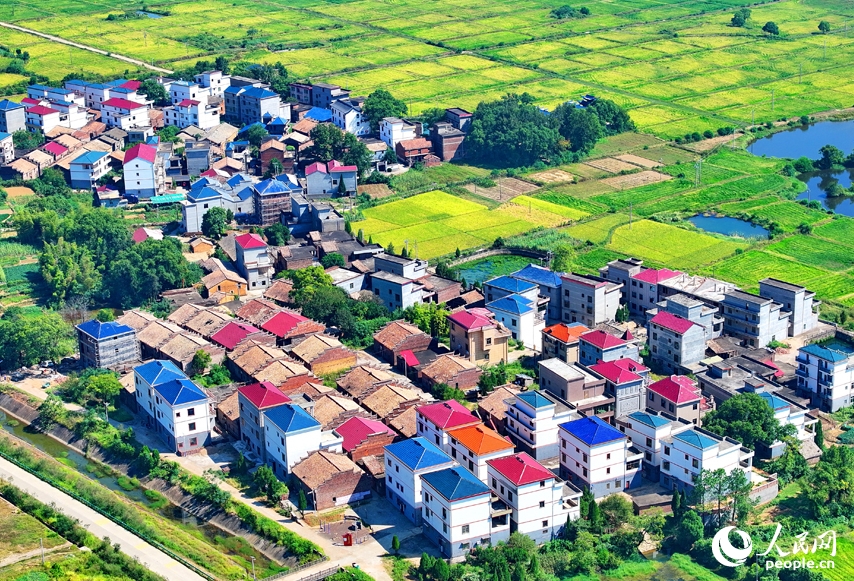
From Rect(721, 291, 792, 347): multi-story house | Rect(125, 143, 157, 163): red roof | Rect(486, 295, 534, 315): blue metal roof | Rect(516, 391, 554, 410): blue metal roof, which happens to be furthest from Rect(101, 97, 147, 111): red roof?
Rect(516, 391, 554, 410): blue metal roof

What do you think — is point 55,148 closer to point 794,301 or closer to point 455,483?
point 794,301

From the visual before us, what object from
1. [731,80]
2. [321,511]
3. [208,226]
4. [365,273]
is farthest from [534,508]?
[731,80]

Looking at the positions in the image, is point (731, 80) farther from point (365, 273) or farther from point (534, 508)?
point (534, 508)

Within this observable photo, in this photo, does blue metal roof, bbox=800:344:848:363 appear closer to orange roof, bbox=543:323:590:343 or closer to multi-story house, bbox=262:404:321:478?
orange roof, bbox=543:323:590:343

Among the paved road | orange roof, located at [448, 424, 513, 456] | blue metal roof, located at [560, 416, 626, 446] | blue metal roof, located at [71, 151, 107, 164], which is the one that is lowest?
the paved road

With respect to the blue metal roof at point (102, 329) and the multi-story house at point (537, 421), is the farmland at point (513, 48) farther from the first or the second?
the multi-story house at point (537, 421)

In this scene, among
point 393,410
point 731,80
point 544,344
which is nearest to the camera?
point 393,410
